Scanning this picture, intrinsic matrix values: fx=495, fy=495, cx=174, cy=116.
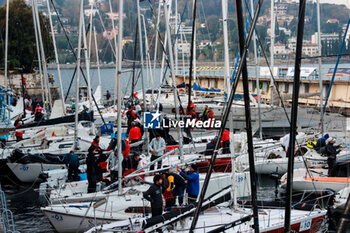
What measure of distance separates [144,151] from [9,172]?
19.7 ft

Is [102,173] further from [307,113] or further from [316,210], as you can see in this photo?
[307,113]

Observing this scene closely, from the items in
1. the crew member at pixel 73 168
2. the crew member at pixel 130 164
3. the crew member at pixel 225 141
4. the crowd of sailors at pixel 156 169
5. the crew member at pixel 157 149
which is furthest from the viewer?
the crew member at pixel 225 141

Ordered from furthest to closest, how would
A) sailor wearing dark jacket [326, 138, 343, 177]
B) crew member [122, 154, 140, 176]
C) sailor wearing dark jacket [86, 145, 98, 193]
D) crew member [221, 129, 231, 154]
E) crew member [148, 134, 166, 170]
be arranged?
1. crew member [221, 129, 231, 154]
2. sailor wearing dark jacket [326, 138, 343, 177]
3. crew member [148, 134, 166, 170]
4. crew member [122, 154, 140, 176]
5. sailor wearing dark jacket [86, 145, 98, 193]

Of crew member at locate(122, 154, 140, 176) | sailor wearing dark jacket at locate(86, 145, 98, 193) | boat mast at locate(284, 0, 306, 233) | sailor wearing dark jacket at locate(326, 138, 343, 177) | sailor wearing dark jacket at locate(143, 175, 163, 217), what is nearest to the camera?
boat mast at locate(284, 0, 306, 233)

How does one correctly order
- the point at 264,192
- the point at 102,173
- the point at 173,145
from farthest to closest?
the point at 173,145 → the point at 264,192 → the point at 102,173

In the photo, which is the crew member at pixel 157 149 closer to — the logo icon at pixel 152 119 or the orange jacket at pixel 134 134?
the logo icon at pixel 152 119

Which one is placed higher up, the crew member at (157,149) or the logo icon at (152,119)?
the logo icon at (152,119)

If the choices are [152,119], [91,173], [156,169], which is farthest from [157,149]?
[91,173]

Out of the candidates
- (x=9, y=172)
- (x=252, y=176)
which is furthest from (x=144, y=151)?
(x=252, y=176)

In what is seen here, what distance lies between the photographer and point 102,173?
1608 cm

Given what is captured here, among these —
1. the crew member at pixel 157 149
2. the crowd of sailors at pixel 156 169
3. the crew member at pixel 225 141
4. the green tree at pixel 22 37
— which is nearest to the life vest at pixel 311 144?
the crowd of sailors at pixel 156 169

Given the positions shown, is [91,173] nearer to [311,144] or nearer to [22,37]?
[311,144]

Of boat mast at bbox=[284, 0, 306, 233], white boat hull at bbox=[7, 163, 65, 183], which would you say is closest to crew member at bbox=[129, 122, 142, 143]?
white boat hull at bbox=[7, 163, 65, 183]

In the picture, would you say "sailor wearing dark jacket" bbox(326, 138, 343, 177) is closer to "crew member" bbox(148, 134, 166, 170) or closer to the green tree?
"crew member" bbox(148, 134, 166, 170)
